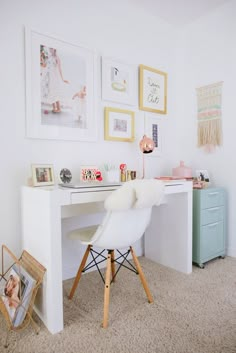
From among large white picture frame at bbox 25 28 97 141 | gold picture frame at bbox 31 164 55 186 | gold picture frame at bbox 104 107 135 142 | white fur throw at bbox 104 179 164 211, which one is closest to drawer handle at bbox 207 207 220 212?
gold picture frame at bbox 104 107 135 142

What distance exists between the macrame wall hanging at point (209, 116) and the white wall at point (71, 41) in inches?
15.4

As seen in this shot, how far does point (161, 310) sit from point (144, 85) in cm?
201

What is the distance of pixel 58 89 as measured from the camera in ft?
6.36

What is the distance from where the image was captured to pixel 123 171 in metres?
2.20

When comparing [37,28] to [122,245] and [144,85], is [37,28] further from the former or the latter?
[122,245]

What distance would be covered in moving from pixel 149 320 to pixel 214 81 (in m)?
2.33

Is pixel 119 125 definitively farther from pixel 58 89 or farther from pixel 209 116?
pixel 209 116

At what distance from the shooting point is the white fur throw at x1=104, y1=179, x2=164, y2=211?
132 cm

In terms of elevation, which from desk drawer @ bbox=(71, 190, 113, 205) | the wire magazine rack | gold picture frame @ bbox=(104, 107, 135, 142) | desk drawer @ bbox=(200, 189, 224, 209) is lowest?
the wire magazine rack

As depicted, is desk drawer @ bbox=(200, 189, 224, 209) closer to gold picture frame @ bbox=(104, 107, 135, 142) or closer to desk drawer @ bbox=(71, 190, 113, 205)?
gold picture frame @ bbox=(104, 107, 135, 142)

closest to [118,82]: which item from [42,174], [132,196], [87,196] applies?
[42,174]

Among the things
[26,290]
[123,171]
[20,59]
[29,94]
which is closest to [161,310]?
[26,290]

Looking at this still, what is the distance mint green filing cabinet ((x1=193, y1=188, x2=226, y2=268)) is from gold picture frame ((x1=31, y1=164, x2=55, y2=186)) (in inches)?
51.1

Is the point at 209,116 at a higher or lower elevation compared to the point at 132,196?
higher
